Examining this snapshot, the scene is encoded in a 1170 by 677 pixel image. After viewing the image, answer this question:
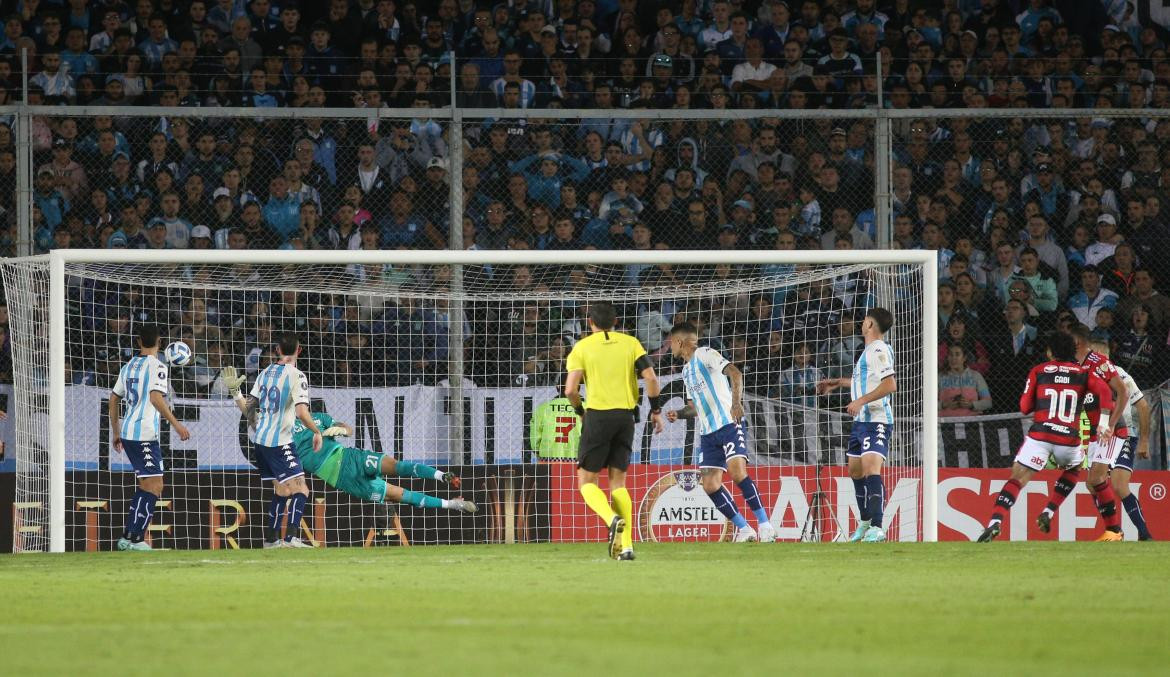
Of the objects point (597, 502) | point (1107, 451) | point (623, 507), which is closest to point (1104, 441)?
point (1107, 451)

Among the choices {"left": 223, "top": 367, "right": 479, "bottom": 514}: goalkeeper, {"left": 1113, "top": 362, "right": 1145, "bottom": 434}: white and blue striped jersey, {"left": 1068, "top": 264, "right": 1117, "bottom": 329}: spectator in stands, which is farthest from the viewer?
{"left": 1068, "top": 264, "right": 1117, "bottom": 329}: spectator in stands

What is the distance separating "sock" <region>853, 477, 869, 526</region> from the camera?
14.1 meters

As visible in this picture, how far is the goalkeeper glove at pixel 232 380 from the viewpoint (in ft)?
47.4

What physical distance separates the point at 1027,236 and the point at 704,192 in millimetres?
3353

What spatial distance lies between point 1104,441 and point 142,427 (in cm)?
809

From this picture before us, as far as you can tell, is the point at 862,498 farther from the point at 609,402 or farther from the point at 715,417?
the point at 609,402

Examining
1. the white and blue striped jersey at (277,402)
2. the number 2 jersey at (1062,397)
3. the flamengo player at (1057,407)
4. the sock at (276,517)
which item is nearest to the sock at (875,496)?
the flamengo player at (1057,407)

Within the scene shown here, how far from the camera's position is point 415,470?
48.7 ft

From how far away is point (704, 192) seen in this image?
17125 mm

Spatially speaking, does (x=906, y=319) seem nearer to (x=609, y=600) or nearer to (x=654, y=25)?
(x=654, y=25)

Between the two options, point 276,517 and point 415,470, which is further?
point 415,470

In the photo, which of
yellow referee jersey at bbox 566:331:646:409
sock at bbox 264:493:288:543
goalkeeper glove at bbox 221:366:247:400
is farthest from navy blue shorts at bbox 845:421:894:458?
goalkeeper glove at bbox 221:366:247:400

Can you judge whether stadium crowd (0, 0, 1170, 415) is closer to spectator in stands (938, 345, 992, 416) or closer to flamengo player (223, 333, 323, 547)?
spectator in stands (938, 345, 992, 416)

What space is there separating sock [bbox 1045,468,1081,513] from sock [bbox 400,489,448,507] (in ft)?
17.3
